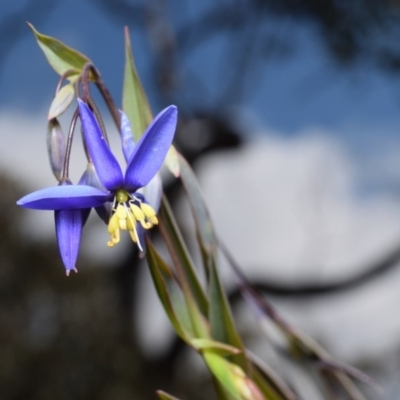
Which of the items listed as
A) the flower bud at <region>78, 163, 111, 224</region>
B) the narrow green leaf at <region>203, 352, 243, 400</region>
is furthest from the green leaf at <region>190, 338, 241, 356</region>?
the flower bud at <region>78, 163, 111, 224</region>

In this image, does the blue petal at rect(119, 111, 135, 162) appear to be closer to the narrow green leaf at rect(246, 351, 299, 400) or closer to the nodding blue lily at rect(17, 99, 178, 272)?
the nodding blue lily at rect(17, 99, 178, 272)

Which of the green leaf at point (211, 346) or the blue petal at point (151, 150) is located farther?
the green leaf at point (211, 346)

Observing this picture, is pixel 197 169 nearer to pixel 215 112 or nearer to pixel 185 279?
pixel 215 112

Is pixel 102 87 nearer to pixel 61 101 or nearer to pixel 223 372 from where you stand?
pixel 61 101

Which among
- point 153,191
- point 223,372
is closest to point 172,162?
point 153,191

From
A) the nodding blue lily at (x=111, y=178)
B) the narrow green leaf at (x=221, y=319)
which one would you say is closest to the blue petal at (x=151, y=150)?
the nodding blue lily at (x=111, y=178)

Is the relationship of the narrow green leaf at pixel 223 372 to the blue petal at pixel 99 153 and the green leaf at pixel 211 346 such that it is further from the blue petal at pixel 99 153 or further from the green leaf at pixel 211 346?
the blue petal at pixel 99 153
